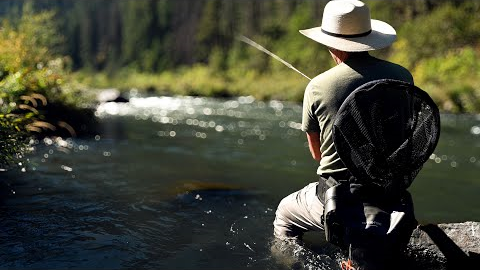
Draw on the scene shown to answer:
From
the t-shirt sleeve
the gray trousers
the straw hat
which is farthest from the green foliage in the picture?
the t-shirt sleeve

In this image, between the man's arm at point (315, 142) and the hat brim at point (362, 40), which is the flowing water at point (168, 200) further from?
the hat brim at point (362, 40)

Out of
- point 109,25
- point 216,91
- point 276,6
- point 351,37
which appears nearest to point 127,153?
point 351,37

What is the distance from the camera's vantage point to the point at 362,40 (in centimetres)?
384

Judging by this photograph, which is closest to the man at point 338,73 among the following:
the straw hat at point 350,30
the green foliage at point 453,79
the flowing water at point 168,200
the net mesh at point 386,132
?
the straw hat at point 350,30

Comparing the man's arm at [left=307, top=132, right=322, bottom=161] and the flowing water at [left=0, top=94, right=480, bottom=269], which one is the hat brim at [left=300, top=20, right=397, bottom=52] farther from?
the flowing water at [left=0, top=94, right=480, bottom=269]

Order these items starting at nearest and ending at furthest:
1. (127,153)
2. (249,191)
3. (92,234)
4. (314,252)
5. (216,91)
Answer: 1. (314,252)
2. (92,234)
3. (249,191)
4. (127,153)
5. (216,91)

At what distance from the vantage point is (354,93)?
348 cm

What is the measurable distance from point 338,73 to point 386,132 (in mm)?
555

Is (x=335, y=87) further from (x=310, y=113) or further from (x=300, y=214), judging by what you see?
(x=300, y=214)

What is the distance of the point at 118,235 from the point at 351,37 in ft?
10.3

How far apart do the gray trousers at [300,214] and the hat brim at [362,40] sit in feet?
4.02

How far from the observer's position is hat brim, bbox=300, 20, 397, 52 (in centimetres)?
374

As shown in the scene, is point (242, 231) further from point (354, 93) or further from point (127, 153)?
point (127, 153)

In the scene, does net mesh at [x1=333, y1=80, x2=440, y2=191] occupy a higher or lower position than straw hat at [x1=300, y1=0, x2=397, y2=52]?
lower
